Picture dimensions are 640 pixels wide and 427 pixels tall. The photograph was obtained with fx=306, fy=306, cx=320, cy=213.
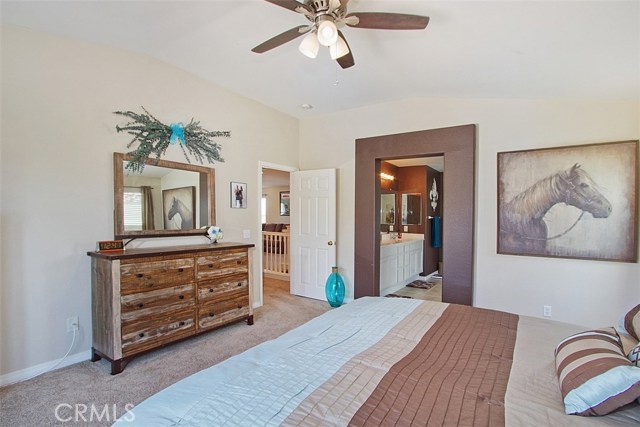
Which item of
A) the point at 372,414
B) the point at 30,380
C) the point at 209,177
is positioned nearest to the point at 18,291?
the point at 30,380

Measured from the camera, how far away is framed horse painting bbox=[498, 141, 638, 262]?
2842 millimetres

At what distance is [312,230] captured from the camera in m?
4.70

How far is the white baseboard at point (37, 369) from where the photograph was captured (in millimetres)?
2316

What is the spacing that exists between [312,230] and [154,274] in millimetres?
2426

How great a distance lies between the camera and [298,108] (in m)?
4.48

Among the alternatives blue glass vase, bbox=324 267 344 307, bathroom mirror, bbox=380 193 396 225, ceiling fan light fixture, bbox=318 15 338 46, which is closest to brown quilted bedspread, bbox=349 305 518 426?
ceiling fan light fixture, bbox=318 15 338 46

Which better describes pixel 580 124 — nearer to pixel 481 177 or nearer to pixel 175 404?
pixel 481 177

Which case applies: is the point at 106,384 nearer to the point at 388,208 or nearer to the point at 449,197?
the point at 449,197

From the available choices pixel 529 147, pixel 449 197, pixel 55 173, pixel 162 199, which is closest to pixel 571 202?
→ pixel 529 147

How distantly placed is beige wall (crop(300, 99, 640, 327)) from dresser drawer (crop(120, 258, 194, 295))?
9.66 feet

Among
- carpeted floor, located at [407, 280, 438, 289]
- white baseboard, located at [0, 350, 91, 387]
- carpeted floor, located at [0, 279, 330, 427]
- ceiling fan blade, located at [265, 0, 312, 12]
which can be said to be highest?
ceiling fan blade, located at [265, 0, 312, 12]

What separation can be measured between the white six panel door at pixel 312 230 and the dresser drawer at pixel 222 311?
1.37 m

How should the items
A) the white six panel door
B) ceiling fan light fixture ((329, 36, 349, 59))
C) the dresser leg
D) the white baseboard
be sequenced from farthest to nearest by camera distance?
the white six panel door < the dresser leg < the white baseboard < ceiling fan light fixture ((329, 36, 349, 59))

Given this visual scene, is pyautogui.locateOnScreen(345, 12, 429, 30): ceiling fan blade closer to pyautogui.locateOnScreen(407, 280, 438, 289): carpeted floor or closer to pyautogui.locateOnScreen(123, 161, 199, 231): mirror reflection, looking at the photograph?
pyautogui.locateOnScreen(123, 161, 199, 231): mirror reflection
